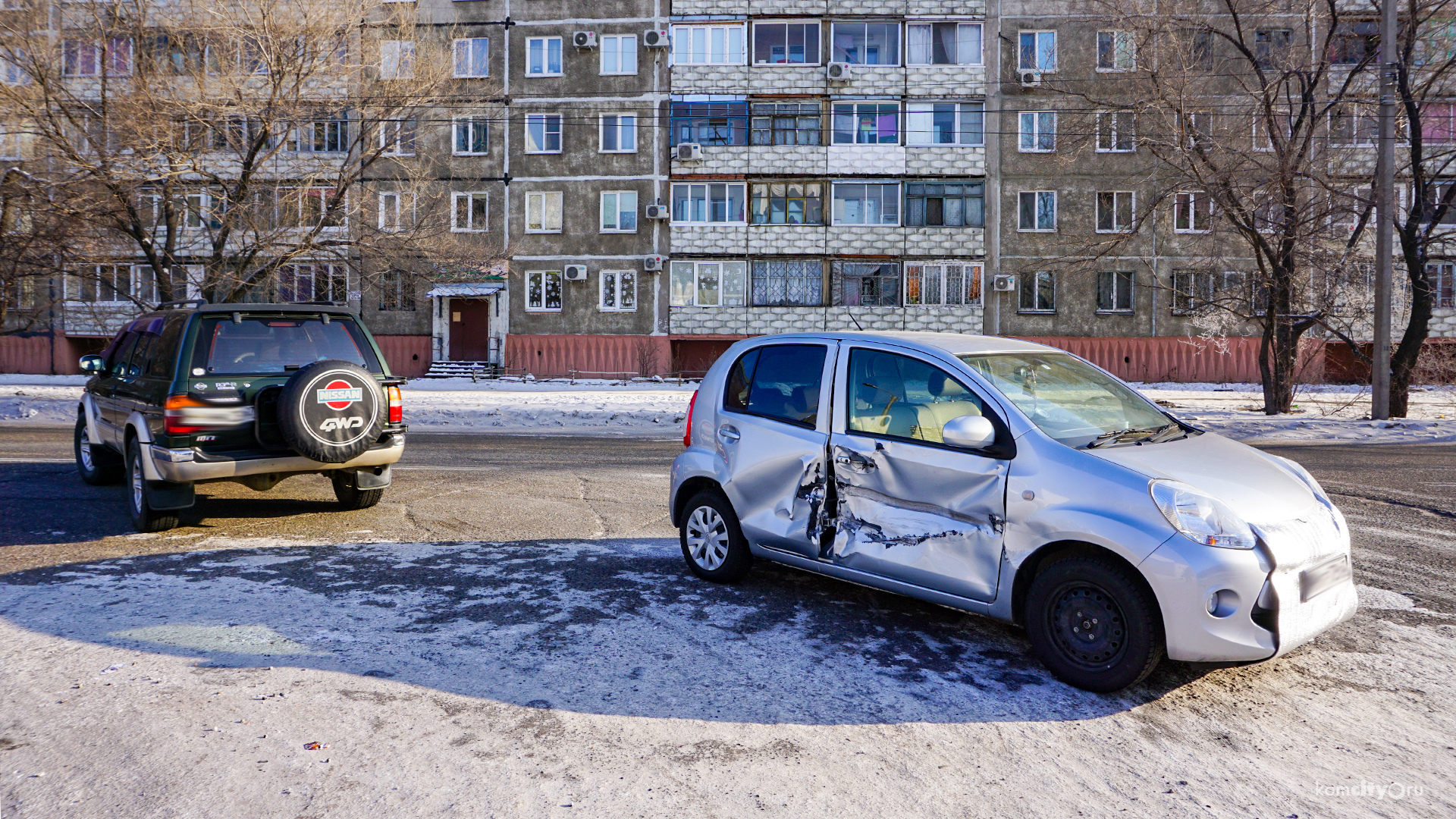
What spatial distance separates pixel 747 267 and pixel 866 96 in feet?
26.5

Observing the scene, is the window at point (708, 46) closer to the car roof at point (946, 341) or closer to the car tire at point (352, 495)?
the car tire at point (352, 495)

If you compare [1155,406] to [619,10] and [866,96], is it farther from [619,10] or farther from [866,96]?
[619,10]

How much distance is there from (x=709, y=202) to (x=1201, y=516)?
3416cm

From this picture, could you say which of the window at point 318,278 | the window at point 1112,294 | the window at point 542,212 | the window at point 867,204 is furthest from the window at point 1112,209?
the window at point 318,278

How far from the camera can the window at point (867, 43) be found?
36.6 meters

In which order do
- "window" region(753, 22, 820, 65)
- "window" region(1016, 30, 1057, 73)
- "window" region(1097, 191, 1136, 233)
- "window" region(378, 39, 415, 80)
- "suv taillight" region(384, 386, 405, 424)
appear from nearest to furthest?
"suv taillight" region(384, 386, 405, 424), "window" region(378, 39, 415, 80), "window" region(1016, 30, 1057, 73), "window" region(1097, 191, 1136, 233), "window" region(753, 22, 820, 65)

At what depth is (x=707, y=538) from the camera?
20.5ft

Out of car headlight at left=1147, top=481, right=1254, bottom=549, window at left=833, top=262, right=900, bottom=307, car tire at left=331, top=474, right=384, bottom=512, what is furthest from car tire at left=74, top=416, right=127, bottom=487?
window at left=833, top=262, right=900, bottom=307

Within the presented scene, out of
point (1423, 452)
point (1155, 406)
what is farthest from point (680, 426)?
point (1155, 406)

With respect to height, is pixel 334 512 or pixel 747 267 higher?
pixel 747 267

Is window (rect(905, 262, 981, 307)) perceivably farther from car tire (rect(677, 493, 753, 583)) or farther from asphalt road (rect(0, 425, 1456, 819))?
car tire (rect(677, 493, 753, 583))

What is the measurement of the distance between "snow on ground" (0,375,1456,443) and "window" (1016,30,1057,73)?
13897mm

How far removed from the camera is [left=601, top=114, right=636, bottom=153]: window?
37.1 m

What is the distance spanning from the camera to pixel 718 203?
121 feet
